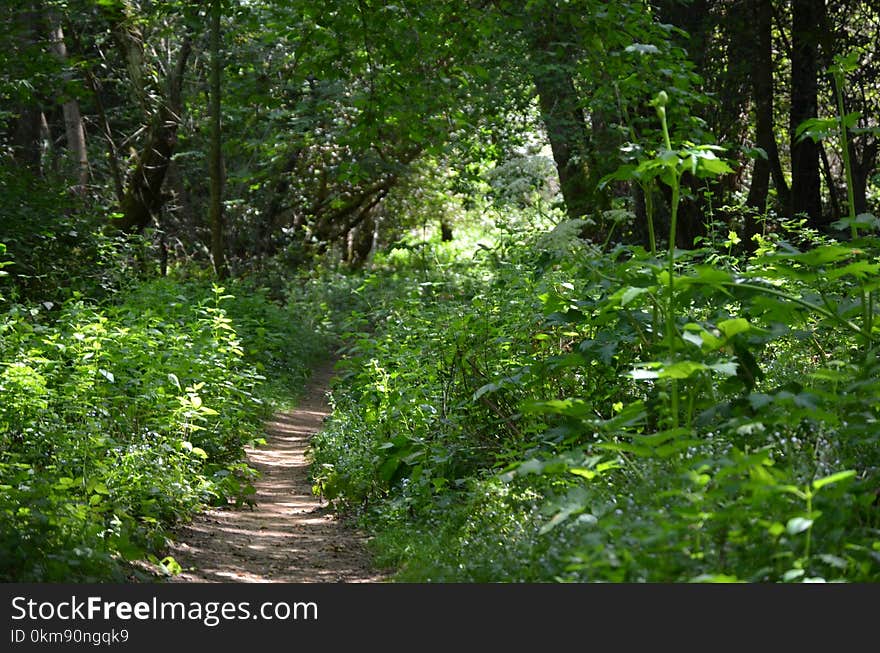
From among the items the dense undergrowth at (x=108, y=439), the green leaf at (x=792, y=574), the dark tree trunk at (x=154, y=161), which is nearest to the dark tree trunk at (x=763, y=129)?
the dense undergrowth at (x=108, y=439)

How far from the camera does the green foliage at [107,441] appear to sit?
14.8 feet

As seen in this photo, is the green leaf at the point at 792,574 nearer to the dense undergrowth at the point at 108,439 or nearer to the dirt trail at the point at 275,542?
the dirt trail at the point at 275,542

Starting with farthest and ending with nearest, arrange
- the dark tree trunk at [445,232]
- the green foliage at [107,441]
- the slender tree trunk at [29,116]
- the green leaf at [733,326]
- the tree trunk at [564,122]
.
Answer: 1. the dark tree trunk at [445,232]
2. the tree trunk at [564,122]
3. the slender tree trunk at [29,116]
4. the green foliage at [107,441]
5. the green leaf at [733,326]

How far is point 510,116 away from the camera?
17.9m

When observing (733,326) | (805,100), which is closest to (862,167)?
(805,100)

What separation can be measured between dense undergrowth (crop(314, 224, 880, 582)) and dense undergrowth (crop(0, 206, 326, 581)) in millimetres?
1211

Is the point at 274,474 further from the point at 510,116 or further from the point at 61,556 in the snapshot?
the point at 510,116

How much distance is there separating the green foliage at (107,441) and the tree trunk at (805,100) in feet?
22.4

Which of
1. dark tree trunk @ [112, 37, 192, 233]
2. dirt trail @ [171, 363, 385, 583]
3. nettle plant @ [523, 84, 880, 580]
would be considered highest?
dark tree trunk @ [112, 37, 192, 233]

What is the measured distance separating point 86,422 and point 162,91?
43.6ft

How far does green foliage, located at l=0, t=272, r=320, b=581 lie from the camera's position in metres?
4.50

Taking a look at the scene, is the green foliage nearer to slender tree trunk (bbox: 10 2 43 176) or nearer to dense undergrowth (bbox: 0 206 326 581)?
dense undergrowth (bbox: 0 206 326 581)

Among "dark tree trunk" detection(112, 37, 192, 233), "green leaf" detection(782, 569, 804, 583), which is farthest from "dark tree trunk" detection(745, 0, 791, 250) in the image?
"dark tree trunk" detection(112, 37, 192, 233)

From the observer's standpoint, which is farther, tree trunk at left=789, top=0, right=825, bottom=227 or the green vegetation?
tree trunk at left=789, top=0, right=825, bottom=227
